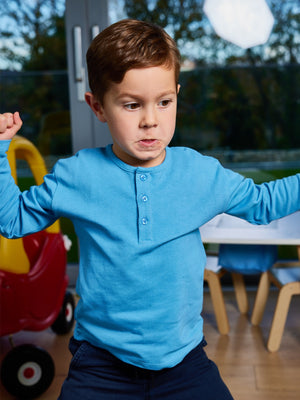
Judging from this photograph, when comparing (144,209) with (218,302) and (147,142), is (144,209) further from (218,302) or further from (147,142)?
(218,302)

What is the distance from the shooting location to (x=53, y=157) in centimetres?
299

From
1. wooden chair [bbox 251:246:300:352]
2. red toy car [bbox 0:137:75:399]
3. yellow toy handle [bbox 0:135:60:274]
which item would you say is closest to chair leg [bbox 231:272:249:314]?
wooden chair [bbox 251:246:300:352]

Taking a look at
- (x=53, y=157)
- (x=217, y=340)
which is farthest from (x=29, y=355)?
(x=53, y=157)

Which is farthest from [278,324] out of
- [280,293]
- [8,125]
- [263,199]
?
[8,125]

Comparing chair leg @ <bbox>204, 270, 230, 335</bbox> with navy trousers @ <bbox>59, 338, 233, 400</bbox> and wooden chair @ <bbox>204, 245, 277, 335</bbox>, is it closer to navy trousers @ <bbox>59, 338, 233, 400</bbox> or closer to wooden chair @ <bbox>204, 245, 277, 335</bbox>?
wooden chair @ <bbox>204, 245, 277, 335</bbox>

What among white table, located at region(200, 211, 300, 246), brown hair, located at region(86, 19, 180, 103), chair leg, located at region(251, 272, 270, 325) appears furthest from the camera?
chair leg, located at region(251, 272, 270, 325)

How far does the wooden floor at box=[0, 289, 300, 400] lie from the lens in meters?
1.92

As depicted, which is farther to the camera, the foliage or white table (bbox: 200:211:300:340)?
the foliage

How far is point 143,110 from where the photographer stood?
96 cm

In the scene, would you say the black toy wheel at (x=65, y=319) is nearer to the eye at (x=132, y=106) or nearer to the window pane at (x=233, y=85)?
the window pane at (x=233, y=85)

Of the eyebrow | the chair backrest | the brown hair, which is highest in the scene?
the brown hair

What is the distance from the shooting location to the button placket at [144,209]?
3.26 ft

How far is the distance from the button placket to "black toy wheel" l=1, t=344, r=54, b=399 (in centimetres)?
109

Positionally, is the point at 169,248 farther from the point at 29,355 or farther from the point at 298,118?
the point at 298,118
